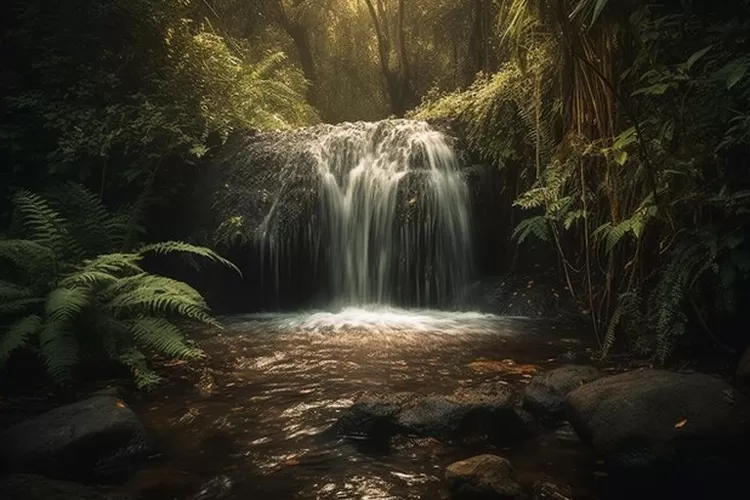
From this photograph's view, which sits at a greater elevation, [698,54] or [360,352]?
[698,54]

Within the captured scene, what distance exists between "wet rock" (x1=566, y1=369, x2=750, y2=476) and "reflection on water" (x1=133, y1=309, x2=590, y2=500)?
22 centimetres

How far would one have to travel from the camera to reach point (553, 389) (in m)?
3.78

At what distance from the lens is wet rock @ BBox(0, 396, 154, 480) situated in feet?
9.74

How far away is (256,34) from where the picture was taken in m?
17.3

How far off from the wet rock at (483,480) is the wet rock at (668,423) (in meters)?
0.76

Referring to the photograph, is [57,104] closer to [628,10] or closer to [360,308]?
[360,308]

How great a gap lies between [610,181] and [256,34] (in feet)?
49.9

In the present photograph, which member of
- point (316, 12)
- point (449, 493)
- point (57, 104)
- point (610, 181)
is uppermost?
point (316, 12)

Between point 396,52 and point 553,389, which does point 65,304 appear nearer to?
point 553,389

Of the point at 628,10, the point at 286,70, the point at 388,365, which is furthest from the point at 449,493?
the point at 286,70

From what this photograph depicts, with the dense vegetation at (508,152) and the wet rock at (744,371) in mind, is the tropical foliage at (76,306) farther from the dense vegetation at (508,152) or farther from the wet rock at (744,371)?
the wet rock at (744,371)

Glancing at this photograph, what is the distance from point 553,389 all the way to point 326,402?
168 cm

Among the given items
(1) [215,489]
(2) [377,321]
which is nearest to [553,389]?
(1) [215,489]

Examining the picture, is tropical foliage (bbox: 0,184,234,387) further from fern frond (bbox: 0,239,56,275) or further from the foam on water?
the foam on water
